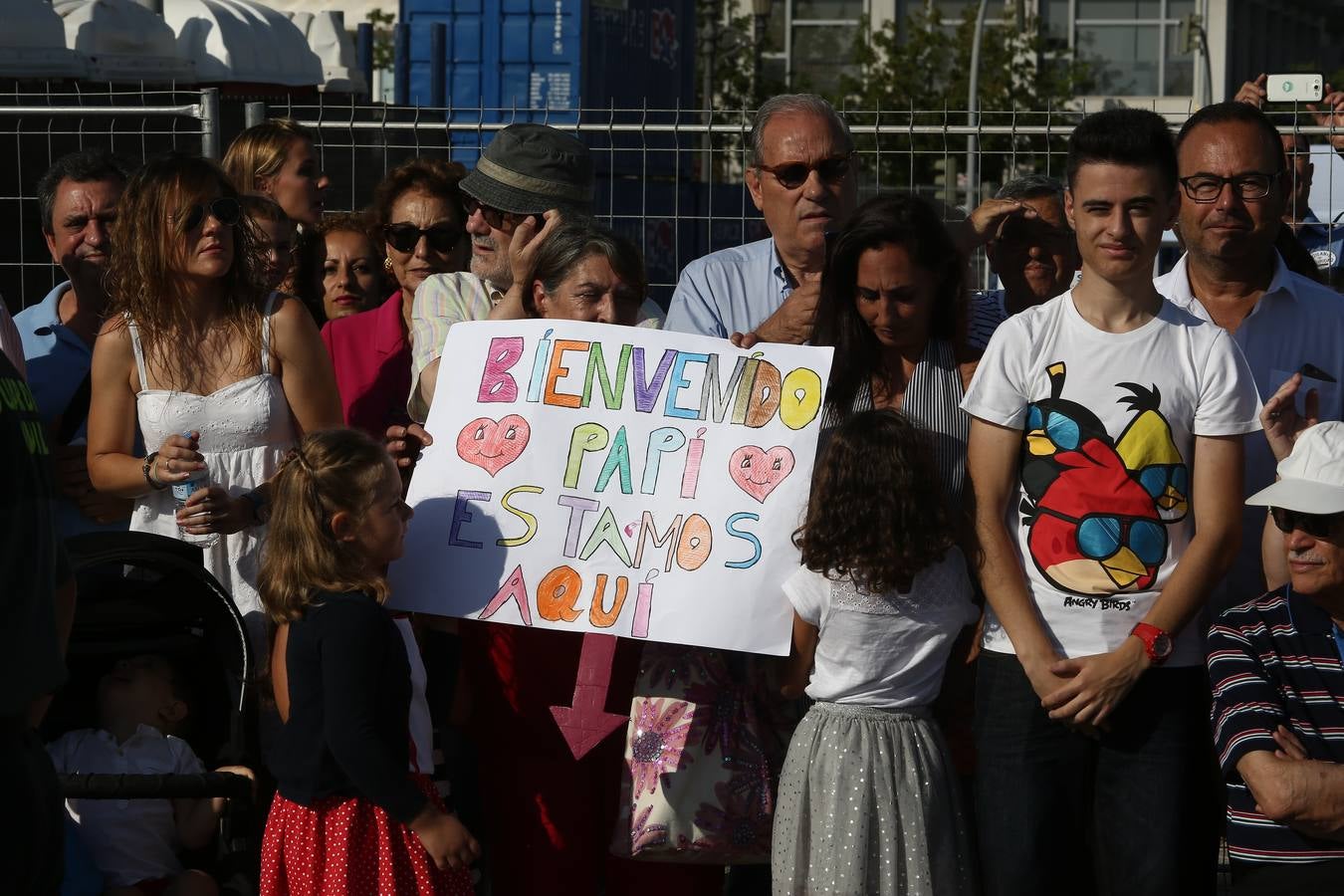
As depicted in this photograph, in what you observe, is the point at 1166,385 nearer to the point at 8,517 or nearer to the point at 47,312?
the point at 8,517

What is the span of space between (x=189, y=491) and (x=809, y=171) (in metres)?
1.79

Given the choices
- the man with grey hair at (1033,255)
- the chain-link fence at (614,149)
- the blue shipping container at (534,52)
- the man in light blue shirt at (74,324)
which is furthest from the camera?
the blue shipping container at (534,52)

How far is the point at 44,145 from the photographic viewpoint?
8.48 metres

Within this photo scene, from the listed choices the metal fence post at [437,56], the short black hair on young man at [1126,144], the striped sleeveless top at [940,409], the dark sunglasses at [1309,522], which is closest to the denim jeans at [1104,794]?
the dark sunglasses at [1309,522]

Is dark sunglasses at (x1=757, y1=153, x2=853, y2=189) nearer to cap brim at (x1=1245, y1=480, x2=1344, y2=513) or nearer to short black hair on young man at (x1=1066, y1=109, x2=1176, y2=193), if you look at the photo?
short black hair on young man at (x1=1066, y1=109, x2=1176, y2=193)

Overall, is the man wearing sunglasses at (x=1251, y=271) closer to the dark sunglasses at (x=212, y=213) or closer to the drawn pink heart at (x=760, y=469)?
the drawn pink heart at (x=760, y=469)

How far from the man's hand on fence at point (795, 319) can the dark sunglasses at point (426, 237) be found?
57.6 inches

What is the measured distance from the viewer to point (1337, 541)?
3736 millimetres

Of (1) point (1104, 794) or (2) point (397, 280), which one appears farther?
(2) point (397, 280)

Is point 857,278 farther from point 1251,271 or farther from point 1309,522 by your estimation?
point 1309,522

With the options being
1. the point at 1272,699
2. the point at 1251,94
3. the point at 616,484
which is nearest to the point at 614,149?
the point at 1251,94

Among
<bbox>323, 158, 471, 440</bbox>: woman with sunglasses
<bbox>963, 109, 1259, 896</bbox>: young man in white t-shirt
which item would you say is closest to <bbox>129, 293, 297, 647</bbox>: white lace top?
<bbox>323, 158, 471, 440</bbox>: woman with sunglasses

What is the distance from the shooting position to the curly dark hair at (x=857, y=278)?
414 cm

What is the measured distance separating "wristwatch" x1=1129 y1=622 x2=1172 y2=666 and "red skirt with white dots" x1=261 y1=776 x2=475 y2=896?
1.61 metres
